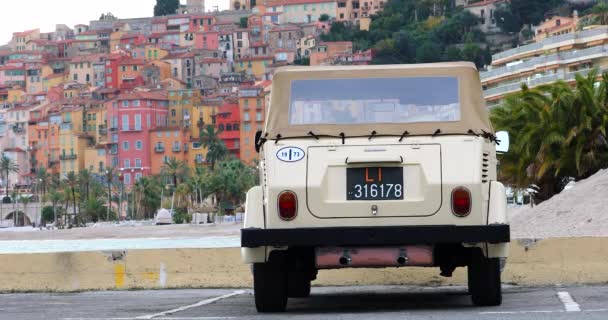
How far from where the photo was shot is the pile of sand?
123 ft

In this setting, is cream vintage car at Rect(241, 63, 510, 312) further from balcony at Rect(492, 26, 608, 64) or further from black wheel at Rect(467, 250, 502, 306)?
balcony at Rect(492, 26, 608, 64)

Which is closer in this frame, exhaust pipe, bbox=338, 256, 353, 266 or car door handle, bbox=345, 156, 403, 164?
car door handle, bbox=345, 156, 403, 164

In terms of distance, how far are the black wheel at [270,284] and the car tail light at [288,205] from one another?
0.51m

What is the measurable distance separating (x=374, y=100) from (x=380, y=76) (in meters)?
0.23

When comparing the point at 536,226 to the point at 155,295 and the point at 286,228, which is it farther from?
the point at 286,228

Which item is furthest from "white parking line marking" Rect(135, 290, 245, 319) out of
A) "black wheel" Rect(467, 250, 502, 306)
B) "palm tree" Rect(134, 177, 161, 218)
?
"palm tree" Rect(134, 177, 161, 218)

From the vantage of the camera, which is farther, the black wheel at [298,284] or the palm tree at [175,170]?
the palm tree at [175,170]

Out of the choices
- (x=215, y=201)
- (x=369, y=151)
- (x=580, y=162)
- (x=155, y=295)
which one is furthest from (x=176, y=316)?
(x=215, y=201)

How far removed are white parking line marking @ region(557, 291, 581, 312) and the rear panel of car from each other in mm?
980

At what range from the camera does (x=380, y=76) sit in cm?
1501

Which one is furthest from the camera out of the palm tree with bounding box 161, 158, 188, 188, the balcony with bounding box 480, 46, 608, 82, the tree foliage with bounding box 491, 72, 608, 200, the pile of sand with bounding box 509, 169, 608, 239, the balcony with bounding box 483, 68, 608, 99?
the palm tree with bounding box 161, 158, 188, 188

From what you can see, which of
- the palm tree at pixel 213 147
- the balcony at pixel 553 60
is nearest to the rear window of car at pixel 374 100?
the balcony at pixel 553 60

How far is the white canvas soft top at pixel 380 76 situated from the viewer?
48.0 feet

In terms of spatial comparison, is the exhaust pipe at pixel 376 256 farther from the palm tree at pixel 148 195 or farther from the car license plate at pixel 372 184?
the palm tree at pixel 148 195
